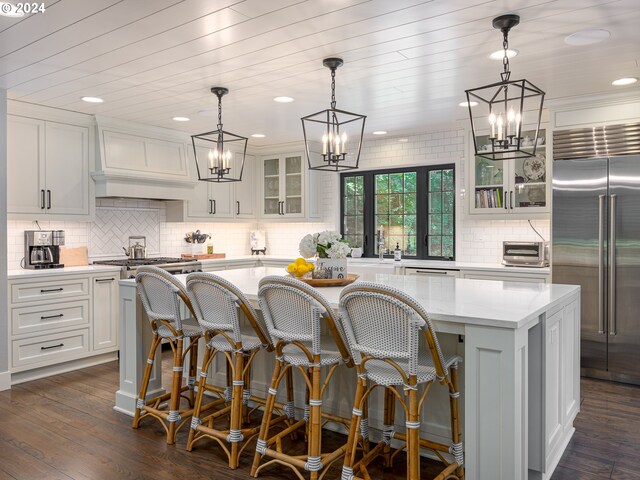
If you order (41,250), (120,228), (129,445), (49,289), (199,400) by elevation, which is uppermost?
(120,228)

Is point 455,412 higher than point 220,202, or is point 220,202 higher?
point 220,202

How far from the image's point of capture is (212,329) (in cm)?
281

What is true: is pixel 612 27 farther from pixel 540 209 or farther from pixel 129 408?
pixel 129 408

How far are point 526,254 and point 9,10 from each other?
4.43 m

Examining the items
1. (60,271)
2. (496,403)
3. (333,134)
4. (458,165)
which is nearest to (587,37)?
(333,134)

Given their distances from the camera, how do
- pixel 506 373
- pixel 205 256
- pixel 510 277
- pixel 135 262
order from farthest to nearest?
pixel 205 256 → pixel 135 262 → pixel 510 277 → pixel 506 373

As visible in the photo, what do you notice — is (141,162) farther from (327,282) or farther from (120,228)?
(327,282)

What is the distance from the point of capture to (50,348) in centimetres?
445

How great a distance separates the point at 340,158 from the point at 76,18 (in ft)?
Answer: 5.54

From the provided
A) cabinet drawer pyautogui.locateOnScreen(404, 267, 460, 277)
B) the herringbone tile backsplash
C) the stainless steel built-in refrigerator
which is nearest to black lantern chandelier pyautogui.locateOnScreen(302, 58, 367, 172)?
cabinet drawer pyautogui.locateOnScreen(404, 267, 460, 277)

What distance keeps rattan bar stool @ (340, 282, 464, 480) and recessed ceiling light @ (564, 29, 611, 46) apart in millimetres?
2020

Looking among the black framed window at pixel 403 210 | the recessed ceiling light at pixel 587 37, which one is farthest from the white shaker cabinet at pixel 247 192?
the recessed ceiling light at pixel 587 37

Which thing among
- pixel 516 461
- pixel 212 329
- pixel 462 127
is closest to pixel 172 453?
pixel 212 329

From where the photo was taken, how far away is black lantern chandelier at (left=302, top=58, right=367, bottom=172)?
10.5 ft
